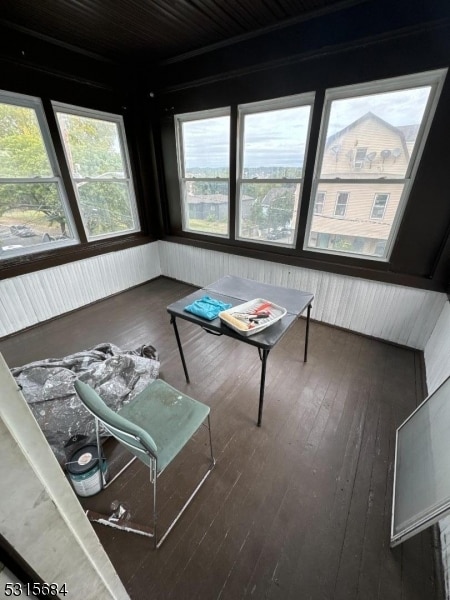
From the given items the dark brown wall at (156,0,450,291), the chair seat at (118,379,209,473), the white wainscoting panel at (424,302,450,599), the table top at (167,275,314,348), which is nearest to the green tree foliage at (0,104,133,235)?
the dark brown wall at (156,0,450,291)

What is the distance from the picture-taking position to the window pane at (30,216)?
2.60m

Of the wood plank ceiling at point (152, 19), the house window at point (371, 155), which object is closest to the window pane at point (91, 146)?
the wood plank ceiling at point (152, 19)

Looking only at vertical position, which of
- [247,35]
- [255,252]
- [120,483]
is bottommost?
[120,483]

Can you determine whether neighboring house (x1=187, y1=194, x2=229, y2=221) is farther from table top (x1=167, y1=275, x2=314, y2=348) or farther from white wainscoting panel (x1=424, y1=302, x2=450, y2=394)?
white wainscoting panel (x1=424, y1=302, x2=450, y2=394)

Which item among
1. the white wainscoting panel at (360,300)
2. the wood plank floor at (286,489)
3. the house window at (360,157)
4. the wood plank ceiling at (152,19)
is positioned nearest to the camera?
the wood plank floor at (286,489)

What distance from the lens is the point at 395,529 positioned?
1201 millimetres

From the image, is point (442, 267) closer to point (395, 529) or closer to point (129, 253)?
point (395, 529)

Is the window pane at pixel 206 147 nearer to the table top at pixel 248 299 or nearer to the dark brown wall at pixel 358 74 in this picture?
the dark brown wall at pixel 358 74

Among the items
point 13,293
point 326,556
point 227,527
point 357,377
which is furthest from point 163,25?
point 326,556

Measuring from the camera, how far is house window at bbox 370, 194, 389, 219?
7.57 feet

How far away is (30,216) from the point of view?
278cm

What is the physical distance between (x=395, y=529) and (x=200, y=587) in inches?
37.9

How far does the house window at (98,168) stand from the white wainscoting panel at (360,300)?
1.52 meters

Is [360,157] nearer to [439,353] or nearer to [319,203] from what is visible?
[319,203]
